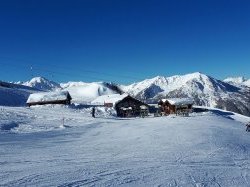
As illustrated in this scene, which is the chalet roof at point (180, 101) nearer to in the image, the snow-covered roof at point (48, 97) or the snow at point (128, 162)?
the snow-covered roof at point (48, 97)

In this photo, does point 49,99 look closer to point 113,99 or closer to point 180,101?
point 113,99

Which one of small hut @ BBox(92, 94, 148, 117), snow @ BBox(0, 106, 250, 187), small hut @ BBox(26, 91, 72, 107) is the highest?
small hut @ BBox(26, 91, 72, 107)

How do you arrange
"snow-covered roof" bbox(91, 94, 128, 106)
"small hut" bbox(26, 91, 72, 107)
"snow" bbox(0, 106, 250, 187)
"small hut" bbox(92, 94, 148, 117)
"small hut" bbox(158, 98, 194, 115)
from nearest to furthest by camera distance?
"snow" bbox(0, 106, 250, 187), "small hut" bbox(92, 94, 148, 117), "small hut" bbox(158, 98, 194, 115), "small hut" bbox(26, 91, 72, 107), "snow-covered roof" bbox(91, 94, 128, 106)

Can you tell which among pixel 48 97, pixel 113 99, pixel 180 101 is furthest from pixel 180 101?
pixel 48 97

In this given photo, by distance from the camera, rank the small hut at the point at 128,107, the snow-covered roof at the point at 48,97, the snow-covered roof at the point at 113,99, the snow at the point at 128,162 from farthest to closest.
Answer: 1. the snow-covered roof at the point at 113,99
2. the snow-covered roof at the point at 48,97
3. the small hut at the point at 128,107
4. the snow at the point at 128,162

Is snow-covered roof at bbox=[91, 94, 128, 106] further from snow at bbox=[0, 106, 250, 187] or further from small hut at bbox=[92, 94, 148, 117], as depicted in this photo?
snow at bbox=[0, 106, 250, 187]

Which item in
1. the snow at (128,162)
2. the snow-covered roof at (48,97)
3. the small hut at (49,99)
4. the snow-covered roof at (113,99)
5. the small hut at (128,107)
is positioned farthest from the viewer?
the snow-covered roof at (113,99)

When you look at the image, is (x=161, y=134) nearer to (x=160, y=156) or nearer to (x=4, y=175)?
(x=160, y=156)

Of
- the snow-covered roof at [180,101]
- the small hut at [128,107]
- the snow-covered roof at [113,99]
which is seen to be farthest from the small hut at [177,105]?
the snow-covered roof at [113,99]

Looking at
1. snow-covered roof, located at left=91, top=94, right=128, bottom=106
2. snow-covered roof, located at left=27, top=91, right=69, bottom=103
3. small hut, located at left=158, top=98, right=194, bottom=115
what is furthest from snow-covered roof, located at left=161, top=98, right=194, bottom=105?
snow-covered roof, located at left=27, top=91, right=69, bottom=103

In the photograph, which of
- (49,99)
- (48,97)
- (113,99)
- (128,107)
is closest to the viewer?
(49,99)

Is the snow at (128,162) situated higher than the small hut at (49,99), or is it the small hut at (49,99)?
the small hut at (49,99)

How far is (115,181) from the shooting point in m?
18.0

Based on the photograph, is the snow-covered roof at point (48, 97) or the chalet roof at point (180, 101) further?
the snow-covered roof at point (48, 97)
